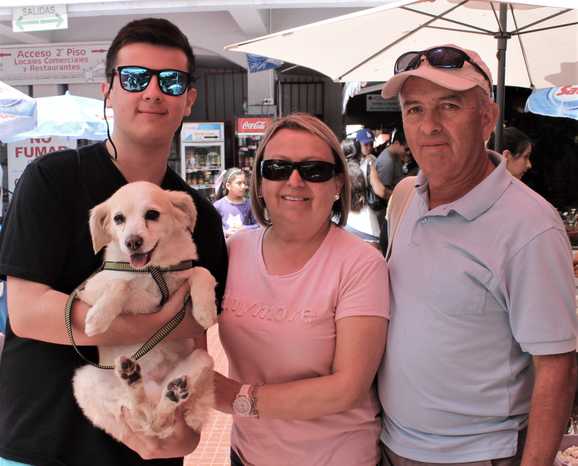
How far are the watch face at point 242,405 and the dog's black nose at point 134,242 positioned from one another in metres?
0.62

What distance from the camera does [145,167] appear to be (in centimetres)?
195

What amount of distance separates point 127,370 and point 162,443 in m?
0.29

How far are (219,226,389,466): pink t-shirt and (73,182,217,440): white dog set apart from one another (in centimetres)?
17

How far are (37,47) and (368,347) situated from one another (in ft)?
49.9

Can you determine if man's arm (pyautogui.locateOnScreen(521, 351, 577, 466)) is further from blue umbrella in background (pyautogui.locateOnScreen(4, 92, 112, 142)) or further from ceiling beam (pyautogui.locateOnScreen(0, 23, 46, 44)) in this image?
ceiling beam (pyautogui.locateOnScreen(0, 23, 46, 44))

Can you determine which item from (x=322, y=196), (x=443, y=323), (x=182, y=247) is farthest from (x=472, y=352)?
(x=182, y=247)

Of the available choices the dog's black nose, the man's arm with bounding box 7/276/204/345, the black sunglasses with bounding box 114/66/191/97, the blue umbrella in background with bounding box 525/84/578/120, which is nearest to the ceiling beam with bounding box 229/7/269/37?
the blue umbrella in background with bounding box 525/84/578/120

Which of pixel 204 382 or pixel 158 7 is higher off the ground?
pixel 158 7

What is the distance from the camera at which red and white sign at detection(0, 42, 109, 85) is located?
14141 mm

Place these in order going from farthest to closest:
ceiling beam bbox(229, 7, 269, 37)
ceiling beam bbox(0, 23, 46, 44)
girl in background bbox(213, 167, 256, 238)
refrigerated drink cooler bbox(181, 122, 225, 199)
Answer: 1. ceiling beam bbox(0, 23, 46, 44)
2. refrigerated drink cooler bbox(181, 122, 225, 199)
3. ceiling beam bbox(229, 7, 269, 37)
4. girl in background bbox(213, 167, 256, 238)

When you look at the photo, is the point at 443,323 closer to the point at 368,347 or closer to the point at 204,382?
the point at 368,347

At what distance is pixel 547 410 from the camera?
1657 mm

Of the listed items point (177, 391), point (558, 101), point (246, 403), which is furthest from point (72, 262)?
point (558, 101)

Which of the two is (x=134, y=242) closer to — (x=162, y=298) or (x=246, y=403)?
(x=162, y=298)
